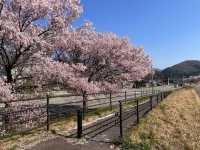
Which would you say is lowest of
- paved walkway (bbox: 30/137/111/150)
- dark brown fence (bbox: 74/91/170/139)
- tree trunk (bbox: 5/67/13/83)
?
paved walkway (bbox: 30/137/111/150)

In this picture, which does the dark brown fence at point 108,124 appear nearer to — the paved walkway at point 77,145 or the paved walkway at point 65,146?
the paved walkway at point 77,145

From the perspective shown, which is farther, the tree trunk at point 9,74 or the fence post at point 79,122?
the tree trunk at point 9,74

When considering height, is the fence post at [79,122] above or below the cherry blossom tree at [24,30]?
below

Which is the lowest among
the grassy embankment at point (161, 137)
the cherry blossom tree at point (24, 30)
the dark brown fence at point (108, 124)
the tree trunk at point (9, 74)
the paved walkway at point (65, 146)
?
the grassy embankment at point (161, 137)

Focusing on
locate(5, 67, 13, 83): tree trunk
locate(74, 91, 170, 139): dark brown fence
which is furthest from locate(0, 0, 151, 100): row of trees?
locate(74, 91, 170, 139): dark brown fence

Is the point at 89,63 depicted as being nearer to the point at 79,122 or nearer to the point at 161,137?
the point at 161,137

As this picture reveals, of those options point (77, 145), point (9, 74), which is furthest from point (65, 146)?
point (9, 74)

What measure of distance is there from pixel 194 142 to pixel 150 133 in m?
2.23

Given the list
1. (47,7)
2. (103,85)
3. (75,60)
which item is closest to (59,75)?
(47,7)

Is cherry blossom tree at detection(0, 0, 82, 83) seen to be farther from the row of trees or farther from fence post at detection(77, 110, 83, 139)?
fence post at detection(77, 110, 83, 139)

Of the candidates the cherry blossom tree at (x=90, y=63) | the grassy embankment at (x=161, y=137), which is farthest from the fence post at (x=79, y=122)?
the cherry blossom tree at (x=90, y=63)

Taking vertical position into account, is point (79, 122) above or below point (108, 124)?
above

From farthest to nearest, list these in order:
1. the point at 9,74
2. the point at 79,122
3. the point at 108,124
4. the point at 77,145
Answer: the point at 9,74, the point at 108,124, the point at 79,122, the point at 77,145

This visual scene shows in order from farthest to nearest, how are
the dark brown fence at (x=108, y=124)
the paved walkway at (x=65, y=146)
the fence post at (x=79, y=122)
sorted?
the dark brown fence at (x=108, y=124) < the fence post at (x=79, y=122) < the paved walkway at (x=65, y=146)
